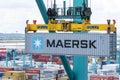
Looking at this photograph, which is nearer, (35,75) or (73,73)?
(73,73)

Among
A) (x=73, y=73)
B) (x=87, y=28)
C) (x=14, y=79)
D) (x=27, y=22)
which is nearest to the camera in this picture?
(x=87, y=28)

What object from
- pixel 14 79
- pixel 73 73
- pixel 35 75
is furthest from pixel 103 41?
pixel 35 75

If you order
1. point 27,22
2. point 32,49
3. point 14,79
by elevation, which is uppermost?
point 27,22

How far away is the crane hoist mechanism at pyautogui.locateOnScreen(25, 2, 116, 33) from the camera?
1842 centimetres

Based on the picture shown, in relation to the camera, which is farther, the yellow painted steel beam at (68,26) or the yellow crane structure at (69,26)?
the yellow painted steel beam at (68,26)

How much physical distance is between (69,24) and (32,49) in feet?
7.68

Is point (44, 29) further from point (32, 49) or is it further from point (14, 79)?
point (14, 79)

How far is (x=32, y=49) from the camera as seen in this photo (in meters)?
19.9

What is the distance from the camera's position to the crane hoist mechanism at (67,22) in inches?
A: 725

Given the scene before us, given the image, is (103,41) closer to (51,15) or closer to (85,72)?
(51,15)

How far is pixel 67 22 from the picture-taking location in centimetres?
1906

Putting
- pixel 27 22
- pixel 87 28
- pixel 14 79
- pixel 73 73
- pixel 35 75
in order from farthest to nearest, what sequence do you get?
pixel 35 75
pixel 14 79
pixel 73 73
pixel 27 22
pixel 87 28

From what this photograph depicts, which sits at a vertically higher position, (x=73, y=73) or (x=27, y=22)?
(x=27, y=22)

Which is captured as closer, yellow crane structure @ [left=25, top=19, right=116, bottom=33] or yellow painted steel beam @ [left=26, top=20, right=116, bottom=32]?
yellow crane structure @ [left=25, top=19, right=116, bottom=33]
